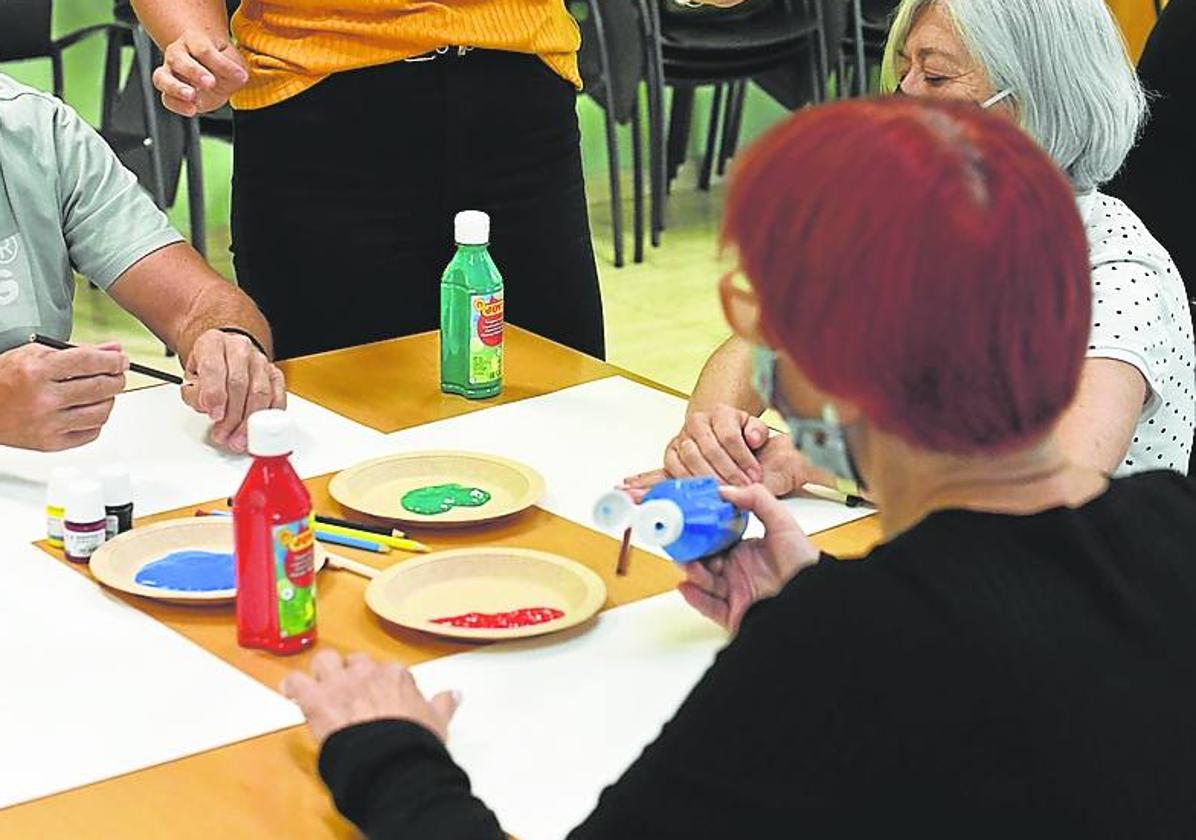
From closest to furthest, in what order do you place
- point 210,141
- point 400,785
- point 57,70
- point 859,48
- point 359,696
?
point 400,785
point 359,696
point 57,70
point 210,141
point 859,48

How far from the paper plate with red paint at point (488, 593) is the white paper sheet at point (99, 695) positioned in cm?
17

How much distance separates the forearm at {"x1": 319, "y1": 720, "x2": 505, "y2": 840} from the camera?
132 centimetres

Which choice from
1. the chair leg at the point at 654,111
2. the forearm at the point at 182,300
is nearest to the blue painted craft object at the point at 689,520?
the forearm at the point at 182,300

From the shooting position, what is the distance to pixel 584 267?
8.73 feet

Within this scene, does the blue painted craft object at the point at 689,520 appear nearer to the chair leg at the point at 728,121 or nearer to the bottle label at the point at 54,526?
the bottle label at the point at 54,526

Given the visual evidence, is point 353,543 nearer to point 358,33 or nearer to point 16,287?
point 16,287

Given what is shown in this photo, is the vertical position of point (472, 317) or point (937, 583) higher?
point (937, 583)

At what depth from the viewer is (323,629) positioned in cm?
171

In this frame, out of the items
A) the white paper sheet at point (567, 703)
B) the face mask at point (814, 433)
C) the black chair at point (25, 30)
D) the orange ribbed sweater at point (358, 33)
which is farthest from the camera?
the black chair at point (25, 30)

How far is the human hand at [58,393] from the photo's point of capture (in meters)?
2.00

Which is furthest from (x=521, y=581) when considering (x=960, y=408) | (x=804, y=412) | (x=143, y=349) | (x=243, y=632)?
(x=143, y=349)

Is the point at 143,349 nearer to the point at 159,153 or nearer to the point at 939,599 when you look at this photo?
the point at 159,153

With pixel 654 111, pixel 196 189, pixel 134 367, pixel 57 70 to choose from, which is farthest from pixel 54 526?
pixel 654 111

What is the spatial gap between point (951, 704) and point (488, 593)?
0.78 m
